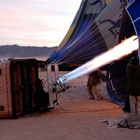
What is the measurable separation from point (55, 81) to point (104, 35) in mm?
2922

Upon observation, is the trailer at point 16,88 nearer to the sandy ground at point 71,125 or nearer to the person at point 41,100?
the person at point 41,100

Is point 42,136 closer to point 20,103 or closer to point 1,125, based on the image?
point 1,125

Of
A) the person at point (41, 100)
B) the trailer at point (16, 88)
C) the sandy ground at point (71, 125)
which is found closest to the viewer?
the sandy ground at point (71, 125)

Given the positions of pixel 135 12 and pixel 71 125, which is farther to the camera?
pixel 135 12

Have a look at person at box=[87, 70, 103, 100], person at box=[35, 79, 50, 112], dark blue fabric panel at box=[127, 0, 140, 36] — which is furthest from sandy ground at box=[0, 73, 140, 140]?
dark blue fabric panel at box=[127, 0, 140, 36]

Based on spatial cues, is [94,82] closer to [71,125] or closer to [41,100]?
[41,100]

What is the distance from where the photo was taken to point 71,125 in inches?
400

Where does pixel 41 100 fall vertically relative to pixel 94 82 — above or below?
below

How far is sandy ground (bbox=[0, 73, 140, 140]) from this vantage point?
28.8ft

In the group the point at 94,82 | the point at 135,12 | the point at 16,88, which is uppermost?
the point at 135,12

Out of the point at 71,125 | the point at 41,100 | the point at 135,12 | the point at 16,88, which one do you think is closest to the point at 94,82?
the point at 41,100

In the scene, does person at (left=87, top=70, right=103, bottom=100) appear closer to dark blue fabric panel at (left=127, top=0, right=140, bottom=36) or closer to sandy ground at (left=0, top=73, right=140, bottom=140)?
sandy ground at (left=0, top=73, right=140, bottom=140)

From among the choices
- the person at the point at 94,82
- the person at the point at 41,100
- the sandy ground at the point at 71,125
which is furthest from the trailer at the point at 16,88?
the person at the point at 94,82

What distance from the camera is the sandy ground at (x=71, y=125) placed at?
28.8ft
